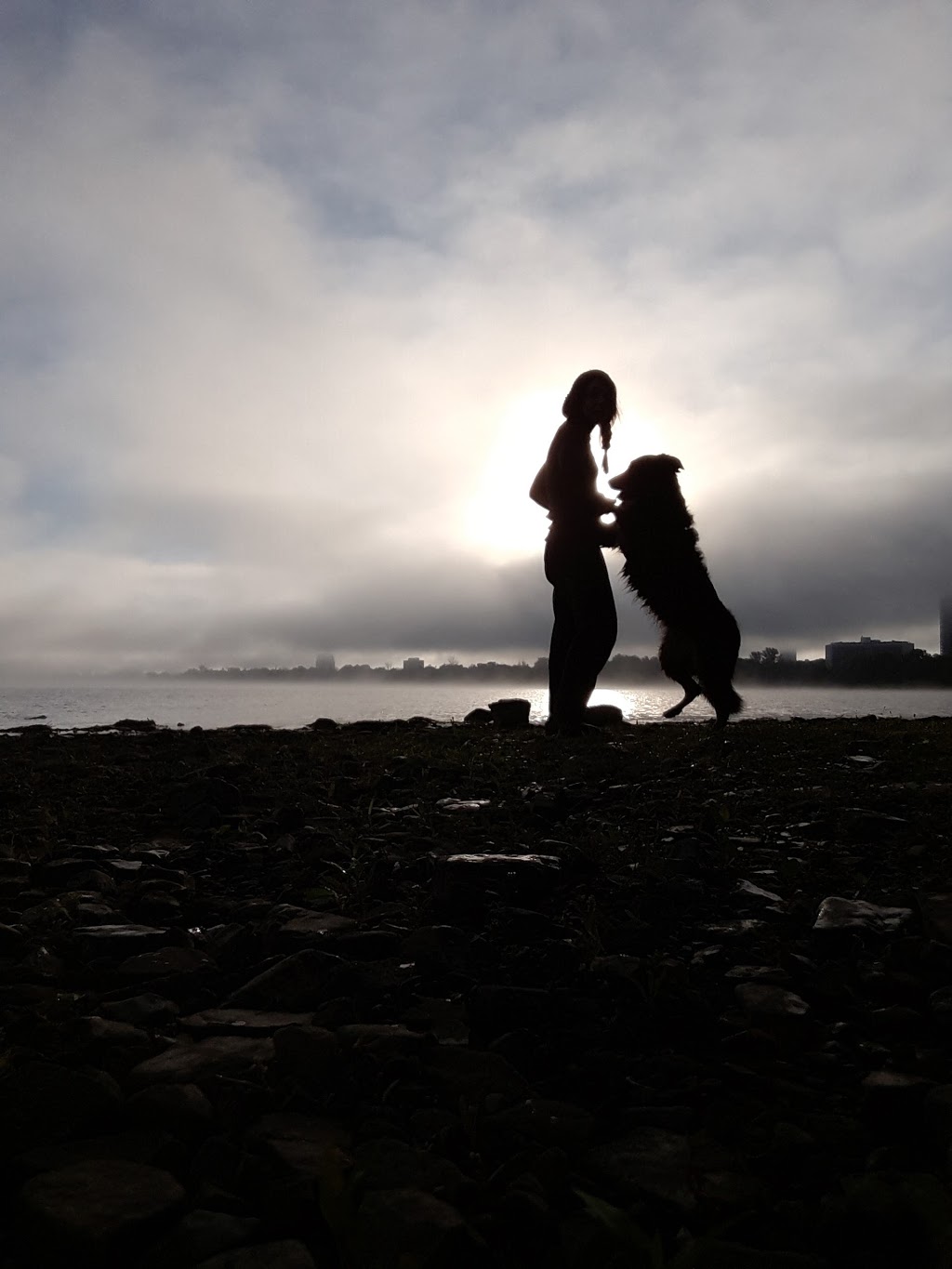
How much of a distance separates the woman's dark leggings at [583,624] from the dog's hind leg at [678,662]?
61 centimetres

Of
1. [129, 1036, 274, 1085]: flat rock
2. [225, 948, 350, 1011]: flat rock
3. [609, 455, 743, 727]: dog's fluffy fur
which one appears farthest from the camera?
[609, 455, 743, 727]: dog's fluffy fur

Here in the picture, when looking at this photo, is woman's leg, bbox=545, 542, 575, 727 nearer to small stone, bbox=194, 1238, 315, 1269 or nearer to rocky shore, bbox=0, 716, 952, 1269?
rocky shore, bbox=0, 716, 952, 1269

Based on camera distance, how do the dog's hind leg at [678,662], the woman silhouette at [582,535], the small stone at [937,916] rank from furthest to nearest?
the woman silhouette at [582,535]
the dog's hind leg at [678,662]
the small stone at [937,916]

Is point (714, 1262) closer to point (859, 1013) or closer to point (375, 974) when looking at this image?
point (859, 1013)

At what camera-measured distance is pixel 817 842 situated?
10.5 ft

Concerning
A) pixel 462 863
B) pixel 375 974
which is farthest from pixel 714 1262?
pixel 462 863

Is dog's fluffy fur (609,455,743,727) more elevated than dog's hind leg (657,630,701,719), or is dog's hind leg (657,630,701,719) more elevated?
dog's fluffy fur (609,455,743,727)

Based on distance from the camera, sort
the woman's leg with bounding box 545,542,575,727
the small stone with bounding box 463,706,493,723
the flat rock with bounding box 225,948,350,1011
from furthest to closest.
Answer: the small stone with bounding box 463,706,493,723 < the woman's leg with bounding box 545,542,575,727 < the flat rock with bounding box 225,948,350,1011

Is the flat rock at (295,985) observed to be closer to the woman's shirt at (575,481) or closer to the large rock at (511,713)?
the woman's shirt at (575,481)

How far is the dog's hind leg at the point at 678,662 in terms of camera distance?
8.27 metres

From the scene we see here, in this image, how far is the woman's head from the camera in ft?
27.6

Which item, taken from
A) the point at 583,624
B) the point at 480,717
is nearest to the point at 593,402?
the point at 583,624

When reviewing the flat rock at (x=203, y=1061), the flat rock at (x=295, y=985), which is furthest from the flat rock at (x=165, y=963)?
the flat rock at (x=203, y=1061)

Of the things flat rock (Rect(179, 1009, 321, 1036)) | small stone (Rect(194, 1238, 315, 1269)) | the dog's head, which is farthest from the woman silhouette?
small stone (Rect(194, 1238, 315, 1269))
